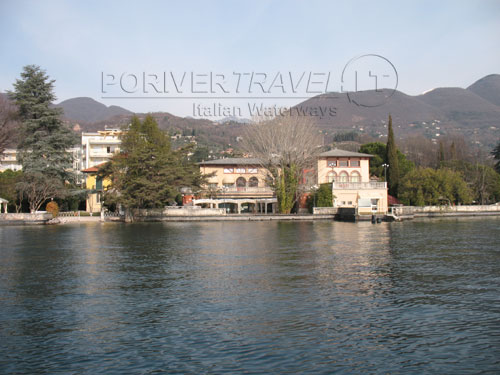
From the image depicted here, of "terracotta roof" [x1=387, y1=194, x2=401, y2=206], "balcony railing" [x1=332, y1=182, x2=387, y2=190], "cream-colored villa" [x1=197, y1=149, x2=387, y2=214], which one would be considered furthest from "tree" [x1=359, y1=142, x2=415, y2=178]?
"balcony railing" [x1=332, y1=182, x2=387, y2=190]

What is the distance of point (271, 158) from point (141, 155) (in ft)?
44.8

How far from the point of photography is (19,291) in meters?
16.1

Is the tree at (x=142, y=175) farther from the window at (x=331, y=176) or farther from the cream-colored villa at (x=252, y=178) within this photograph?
the window at (x=331, y=176)

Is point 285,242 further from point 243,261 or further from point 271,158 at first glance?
point 271,158

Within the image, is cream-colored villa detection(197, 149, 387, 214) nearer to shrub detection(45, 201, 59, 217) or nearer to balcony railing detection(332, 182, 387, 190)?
balcony railing detection(332, 182, 387, 190)

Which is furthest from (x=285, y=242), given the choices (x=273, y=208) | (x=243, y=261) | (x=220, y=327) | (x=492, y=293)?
(x=273, y=208)

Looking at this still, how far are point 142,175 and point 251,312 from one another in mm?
41582

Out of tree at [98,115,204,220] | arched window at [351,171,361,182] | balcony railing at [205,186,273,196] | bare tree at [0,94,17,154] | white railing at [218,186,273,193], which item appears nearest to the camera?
tree at [98,115,204,220]

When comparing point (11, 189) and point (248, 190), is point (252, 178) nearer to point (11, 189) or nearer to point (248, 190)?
point (248, 190)

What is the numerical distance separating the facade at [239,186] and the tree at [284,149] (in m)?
4.57

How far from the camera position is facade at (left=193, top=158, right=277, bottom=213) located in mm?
61656

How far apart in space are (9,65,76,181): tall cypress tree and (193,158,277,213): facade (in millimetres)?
16387

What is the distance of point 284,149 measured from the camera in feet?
181

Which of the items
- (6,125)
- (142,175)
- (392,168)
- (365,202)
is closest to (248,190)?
(365,202)
